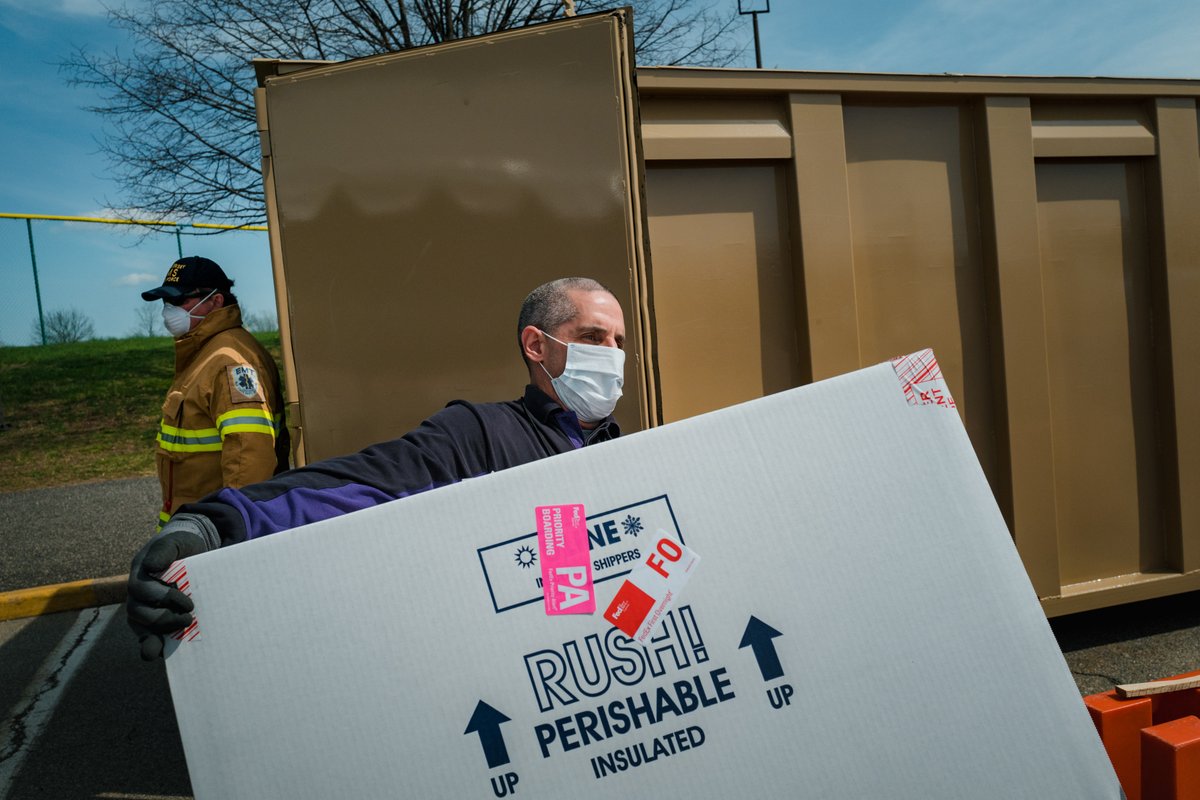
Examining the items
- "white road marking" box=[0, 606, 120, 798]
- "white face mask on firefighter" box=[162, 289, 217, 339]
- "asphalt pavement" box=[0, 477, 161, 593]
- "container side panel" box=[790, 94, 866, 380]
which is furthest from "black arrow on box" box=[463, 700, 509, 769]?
"asphalt pavement" box=[0, 477, 161, 593]

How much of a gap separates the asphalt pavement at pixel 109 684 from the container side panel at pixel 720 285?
72.6 inches

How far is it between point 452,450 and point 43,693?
10.5ft

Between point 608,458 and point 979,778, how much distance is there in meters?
0.69

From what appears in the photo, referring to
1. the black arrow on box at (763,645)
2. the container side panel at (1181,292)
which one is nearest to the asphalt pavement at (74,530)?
the black arrow on box at (763,645)

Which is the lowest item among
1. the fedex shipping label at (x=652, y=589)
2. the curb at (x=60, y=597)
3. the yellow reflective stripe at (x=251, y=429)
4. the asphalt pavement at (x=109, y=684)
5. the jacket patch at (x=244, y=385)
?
the asphalt pavement at (x=109, y=684)

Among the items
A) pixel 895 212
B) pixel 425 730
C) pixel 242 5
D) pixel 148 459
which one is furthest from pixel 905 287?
pixel 148 459

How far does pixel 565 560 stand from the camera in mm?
1145

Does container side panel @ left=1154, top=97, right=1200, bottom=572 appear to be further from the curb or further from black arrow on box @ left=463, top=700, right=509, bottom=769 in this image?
the curb

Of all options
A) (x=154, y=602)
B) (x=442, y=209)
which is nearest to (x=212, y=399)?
(x=442, y=209)

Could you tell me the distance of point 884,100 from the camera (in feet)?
8.55

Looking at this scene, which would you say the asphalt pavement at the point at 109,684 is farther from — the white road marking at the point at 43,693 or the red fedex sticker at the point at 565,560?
the red fedex sticker at the point at 565,560

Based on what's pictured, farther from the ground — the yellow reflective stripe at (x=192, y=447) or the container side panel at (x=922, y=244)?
the container side panel at (x=922, y=244)

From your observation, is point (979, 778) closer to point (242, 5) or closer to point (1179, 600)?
point (1179, 600)

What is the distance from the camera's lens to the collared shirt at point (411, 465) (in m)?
1.41
